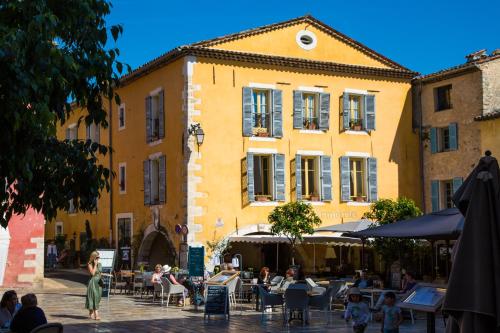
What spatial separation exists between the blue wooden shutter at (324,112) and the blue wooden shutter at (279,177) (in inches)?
84.9

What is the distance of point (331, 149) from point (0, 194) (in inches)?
872

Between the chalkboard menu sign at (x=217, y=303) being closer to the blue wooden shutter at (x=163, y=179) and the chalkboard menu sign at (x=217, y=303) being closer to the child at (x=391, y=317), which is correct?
the child at (x=391, y=317)

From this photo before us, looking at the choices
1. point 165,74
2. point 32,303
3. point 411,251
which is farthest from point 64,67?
point 165,74

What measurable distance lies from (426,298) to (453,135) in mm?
19099

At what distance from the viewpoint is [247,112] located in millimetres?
26797

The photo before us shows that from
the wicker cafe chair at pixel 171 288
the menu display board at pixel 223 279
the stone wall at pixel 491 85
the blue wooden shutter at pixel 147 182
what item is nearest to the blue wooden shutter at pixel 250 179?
the blue wooden shutter at pixel 147 182

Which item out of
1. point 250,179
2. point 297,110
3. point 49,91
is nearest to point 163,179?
point 250,179

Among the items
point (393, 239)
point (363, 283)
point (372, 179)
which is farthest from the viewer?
point (372, 179)

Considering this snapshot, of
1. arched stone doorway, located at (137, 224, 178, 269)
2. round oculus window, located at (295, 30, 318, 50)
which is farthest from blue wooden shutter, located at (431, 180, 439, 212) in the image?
arched stone doorway, located at (137, 224, 178, 269)

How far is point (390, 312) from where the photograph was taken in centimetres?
977

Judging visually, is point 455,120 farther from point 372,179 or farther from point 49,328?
point 49,328

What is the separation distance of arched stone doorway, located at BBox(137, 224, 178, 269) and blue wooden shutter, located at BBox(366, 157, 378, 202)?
7.64 metres

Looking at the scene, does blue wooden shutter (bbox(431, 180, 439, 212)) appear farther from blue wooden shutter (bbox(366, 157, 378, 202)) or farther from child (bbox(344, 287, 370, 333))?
child (bbox(344, 287, 370, 333))

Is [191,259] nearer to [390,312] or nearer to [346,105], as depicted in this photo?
[346,105]
